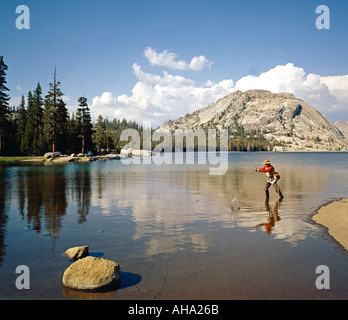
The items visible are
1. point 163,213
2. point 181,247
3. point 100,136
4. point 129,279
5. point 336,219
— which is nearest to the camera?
point 129,279

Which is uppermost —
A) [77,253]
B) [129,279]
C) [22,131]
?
[22,131]

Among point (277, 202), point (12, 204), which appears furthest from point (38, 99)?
point (277, 202)

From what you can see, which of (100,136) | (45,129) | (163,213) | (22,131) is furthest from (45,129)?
(163,213)

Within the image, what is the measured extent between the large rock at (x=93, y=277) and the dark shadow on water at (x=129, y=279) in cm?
19

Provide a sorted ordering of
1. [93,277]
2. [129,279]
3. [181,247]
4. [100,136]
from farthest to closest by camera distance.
A: [100,136] → [181,247] → [129,279] → [93,277]

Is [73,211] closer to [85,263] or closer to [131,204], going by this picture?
[131,204]

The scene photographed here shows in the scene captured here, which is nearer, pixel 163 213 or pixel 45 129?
pixel 163 213

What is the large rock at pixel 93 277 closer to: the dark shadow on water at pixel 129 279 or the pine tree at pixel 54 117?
the dark shadow on water at pixel 129 279

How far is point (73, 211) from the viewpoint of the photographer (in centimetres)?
1727

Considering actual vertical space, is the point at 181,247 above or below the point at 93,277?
below

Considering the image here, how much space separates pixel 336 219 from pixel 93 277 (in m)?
13.6

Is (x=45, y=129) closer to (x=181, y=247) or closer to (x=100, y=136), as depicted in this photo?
(x=100, y=136)

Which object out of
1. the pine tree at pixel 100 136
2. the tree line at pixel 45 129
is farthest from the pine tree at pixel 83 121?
the pine tree at pixel 100 136

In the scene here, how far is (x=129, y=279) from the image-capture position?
8000 millimetres
